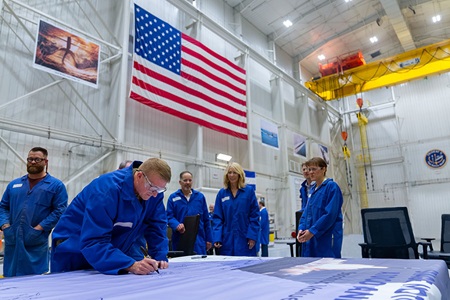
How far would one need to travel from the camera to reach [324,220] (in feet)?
8.48

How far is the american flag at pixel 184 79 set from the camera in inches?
241

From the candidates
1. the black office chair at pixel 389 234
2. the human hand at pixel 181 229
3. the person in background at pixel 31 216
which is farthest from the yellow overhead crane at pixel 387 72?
the person in background at pixel 31 216

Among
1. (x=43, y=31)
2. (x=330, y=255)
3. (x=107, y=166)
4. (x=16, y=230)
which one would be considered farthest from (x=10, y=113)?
(x=330, y=255)

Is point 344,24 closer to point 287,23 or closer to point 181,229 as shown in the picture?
point 287,23

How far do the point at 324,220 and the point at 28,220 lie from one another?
2448mm

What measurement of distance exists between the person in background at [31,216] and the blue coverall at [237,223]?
1.46 m

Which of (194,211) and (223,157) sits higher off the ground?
(223,157)

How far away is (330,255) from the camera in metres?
2.61

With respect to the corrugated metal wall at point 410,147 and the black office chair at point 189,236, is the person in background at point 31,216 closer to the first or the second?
the black office chair at point 189,236

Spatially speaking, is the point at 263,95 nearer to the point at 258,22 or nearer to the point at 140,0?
the point at 258,22

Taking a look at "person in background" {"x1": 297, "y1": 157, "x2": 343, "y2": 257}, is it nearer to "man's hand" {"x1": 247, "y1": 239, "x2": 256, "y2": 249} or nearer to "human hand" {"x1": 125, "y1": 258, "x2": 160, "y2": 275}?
"man's hand" {"x1": 247, "y1": 239, "x2": 256, "y2": 249}

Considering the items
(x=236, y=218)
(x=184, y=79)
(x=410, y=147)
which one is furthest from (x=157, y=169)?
(x=410, y=147)

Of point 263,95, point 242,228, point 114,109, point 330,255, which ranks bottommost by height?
point 330,255

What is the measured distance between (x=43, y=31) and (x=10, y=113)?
4.35 ft
